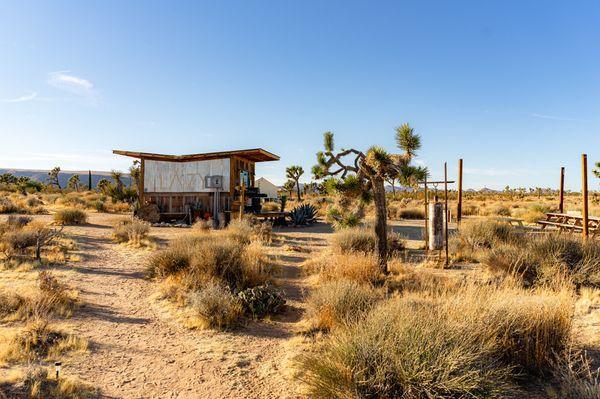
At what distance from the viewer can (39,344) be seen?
4.34 metres

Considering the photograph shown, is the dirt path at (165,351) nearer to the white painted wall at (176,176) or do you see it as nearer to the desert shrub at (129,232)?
the desert shrub at (129,232)

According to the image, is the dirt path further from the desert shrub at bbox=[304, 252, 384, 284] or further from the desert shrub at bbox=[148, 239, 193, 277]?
the desert shrub at bbox=[304, 252, 384, 284]

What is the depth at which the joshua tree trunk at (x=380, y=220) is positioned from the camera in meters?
7.88

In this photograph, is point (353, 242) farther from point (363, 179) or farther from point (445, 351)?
point (445, 351)

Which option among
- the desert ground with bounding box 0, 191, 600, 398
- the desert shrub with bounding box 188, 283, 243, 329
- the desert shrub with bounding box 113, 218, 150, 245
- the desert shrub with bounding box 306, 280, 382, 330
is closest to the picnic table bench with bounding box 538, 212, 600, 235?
the desert ground with bounding box 0, 191, 600, 398

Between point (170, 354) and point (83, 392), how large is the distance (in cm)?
112

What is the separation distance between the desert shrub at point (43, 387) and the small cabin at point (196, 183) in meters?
14.5

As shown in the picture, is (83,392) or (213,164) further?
(213,164)

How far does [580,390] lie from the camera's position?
3.05m

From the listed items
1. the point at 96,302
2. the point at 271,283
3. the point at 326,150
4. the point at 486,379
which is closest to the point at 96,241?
the point at 96,302

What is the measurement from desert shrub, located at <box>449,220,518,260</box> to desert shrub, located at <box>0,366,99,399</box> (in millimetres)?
9152

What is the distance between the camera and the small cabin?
60.4ft

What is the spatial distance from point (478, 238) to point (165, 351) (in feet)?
31.4

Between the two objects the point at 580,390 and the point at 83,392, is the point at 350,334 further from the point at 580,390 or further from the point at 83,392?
the point at 83,392
